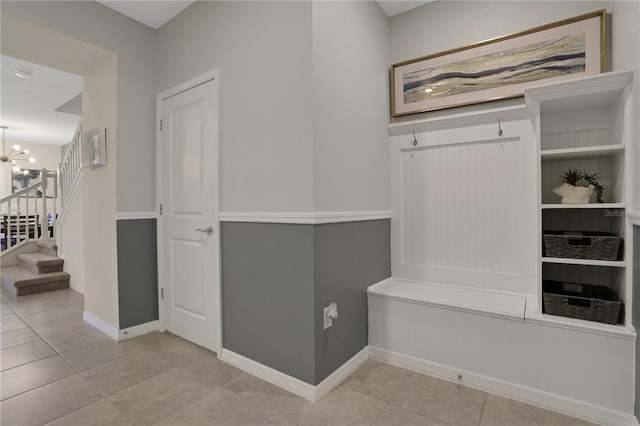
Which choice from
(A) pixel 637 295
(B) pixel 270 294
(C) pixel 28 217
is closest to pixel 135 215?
(B) pixel 270 294

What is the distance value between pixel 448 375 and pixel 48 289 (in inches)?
184

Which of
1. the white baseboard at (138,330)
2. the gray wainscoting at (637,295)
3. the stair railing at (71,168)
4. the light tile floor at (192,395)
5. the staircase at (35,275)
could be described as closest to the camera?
the gray wainscoting at (637,295)

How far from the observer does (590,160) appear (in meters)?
1.88

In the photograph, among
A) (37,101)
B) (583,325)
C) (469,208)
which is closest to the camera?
(583,325)

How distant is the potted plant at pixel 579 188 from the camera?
5.56 ft

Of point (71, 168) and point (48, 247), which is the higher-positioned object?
point (71, 168)

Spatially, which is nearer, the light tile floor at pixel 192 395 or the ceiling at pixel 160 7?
the light tile floor at pixel 192 395

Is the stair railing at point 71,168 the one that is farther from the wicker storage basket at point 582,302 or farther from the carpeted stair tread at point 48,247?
the wicker storage basket at point 582,302

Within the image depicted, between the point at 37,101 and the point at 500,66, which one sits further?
the point at 37,101

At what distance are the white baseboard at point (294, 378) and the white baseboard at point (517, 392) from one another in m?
0.25

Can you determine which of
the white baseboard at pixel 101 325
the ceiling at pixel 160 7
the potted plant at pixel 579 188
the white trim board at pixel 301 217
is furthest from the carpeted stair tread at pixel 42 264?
the potted plant at pixel 579 188

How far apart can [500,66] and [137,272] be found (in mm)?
3188

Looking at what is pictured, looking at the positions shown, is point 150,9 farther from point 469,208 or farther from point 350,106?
point 469,208

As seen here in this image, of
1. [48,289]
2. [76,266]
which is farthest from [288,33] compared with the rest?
[48,289]
